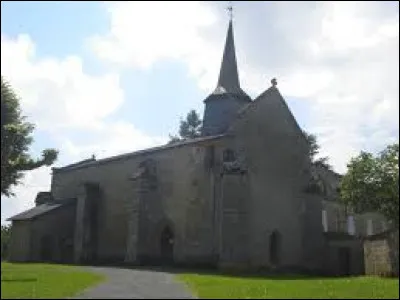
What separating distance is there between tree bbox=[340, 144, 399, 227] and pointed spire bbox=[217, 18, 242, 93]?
14.9 metres

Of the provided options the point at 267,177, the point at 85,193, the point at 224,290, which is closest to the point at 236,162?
the point at 267,177

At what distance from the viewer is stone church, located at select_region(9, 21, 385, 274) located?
3881cm

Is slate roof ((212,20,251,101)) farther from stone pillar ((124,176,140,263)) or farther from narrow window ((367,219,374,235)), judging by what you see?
narrow window ((367,219,374,235))

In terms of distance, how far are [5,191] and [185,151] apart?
47.1 ft

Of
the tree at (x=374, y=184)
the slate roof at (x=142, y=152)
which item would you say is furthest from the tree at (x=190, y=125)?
the tree at (x=374, y=184)

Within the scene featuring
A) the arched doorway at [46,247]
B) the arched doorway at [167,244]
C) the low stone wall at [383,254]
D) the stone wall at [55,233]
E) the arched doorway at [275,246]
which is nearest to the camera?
the low stone wall at [383,254]

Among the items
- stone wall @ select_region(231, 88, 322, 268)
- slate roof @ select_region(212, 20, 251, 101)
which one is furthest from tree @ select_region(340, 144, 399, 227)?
slate roof @ select_region(212, 20, 251, 101)

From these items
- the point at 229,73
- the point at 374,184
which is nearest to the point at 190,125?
the point at 229,73

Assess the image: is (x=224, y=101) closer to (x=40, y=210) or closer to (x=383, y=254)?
(x=40, y=210)

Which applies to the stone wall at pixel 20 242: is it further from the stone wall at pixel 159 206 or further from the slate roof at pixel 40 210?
the stone wall at pixel 159 206

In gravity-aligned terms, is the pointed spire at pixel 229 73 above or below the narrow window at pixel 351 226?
above

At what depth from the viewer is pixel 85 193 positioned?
154 ft

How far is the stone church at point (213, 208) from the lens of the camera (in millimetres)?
38812

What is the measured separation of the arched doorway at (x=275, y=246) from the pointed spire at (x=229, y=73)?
45.1 ft
